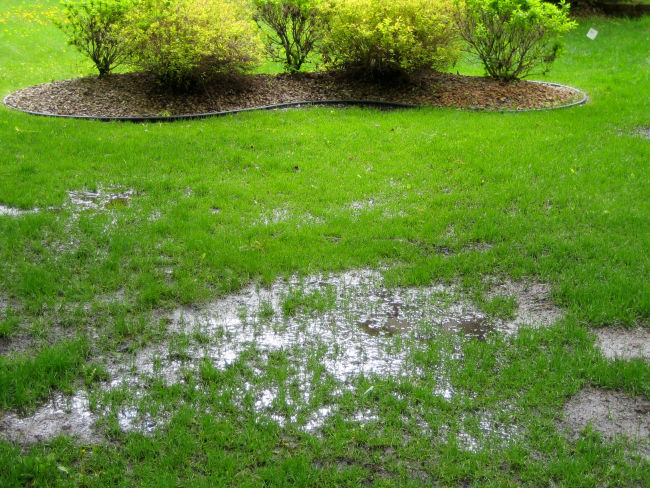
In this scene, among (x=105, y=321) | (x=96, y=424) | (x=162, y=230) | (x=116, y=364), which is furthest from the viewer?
(x=162, y=230)

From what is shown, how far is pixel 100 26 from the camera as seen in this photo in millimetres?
10508

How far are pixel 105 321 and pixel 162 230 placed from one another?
1541 mm

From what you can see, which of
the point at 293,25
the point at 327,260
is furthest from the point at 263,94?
the point at 327,260

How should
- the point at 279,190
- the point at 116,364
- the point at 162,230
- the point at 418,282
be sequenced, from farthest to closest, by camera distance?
1. the point at 279,190
2. the point at 162,230
3. the point at 418,282
4. the point at 116,364

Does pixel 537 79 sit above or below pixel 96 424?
above

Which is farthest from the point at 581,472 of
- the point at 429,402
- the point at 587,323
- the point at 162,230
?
the point at 162,230

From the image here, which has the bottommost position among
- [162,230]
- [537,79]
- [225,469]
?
[225,469]

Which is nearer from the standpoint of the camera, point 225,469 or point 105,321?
point 225,469

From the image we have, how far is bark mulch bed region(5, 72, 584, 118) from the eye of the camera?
9.71m

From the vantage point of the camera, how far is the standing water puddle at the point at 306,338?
3.54 metres

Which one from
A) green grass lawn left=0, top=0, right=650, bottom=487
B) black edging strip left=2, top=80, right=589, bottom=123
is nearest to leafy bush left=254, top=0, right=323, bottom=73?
black edging strip left=2, top=80, right=589, bottom=123

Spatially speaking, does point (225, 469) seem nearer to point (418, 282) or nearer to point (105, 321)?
point (105, 321)

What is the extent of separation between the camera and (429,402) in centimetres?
362

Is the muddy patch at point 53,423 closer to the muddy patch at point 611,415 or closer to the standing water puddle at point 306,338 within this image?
the standing water puddle at point 306,338
